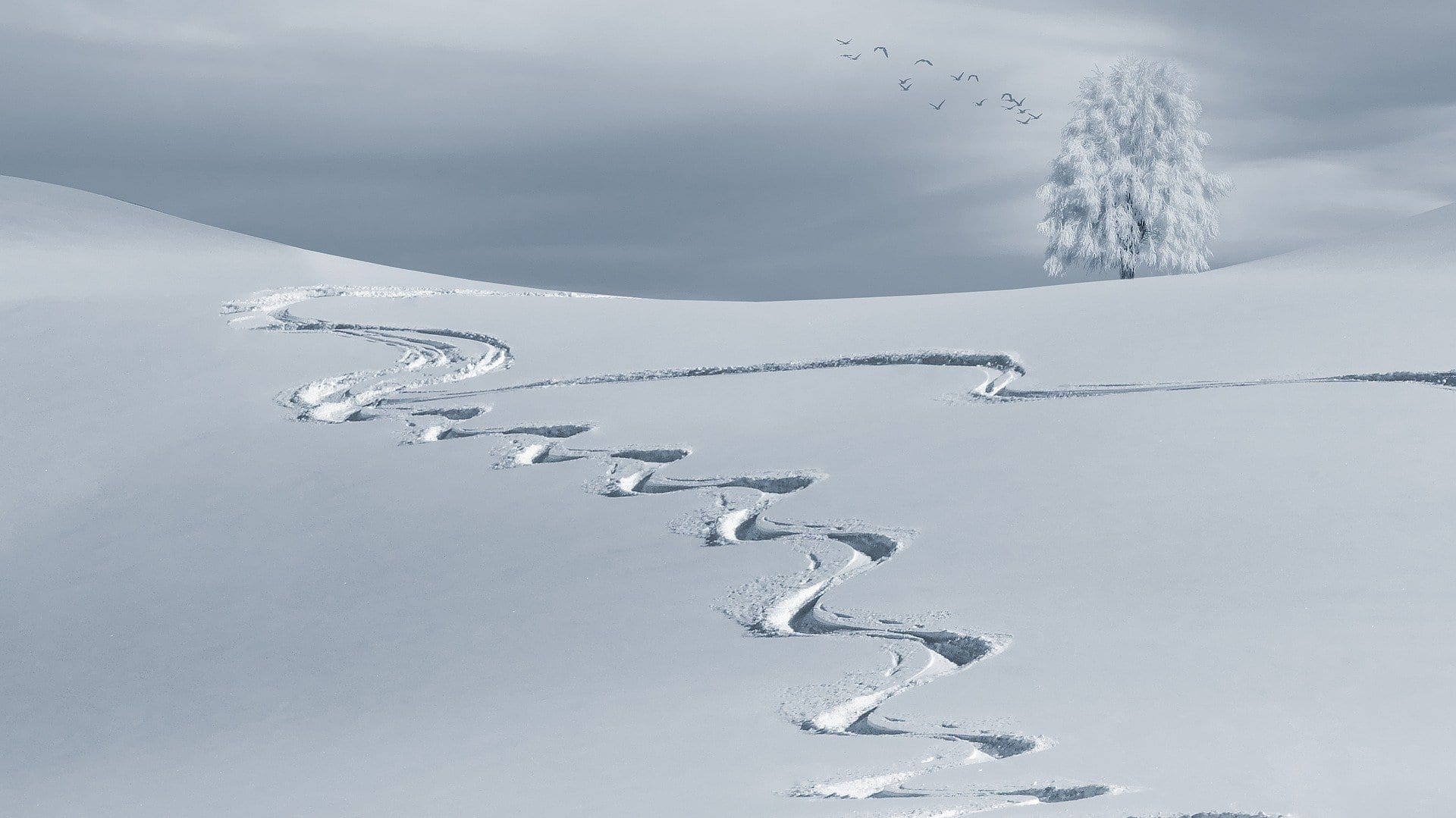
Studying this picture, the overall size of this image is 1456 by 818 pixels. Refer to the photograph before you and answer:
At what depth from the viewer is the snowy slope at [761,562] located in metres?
6.32

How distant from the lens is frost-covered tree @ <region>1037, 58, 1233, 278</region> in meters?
30.8

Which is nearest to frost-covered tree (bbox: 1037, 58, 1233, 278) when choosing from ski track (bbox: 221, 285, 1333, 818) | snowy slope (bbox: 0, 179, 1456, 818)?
snowy slope (bbox: 0, 179, 1456, 818)

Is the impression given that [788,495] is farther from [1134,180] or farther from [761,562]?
[1134,180]

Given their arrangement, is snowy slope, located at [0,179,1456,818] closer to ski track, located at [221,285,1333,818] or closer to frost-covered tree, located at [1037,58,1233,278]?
ski track, located at [221,285,1333,818]

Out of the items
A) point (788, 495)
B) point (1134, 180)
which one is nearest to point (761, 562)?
point (788, 495)

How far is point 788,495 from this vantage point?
995 centimetres

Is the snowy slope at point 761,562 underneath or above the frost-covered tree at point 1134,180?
underneath

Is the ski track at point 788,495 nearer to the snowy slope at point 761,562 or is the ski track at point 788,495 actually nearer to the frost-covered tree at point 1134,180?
the snowy slope at point 761,562

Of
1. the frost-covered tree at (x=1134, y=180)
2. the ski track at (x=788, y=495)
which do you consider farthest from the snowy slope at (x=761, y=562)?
the frost-covered tree at (x=1134, y=180)

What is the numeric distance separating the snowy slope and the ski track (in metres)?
0.04

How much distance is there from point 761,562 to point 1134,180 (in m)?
24.2

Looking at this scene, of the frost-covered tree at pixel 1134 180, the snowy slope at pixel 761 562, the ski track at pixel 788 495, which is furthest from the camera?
the frost-covered tree at pixel 1134 180

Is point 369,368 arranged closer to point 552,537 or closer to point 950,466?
point 552,537

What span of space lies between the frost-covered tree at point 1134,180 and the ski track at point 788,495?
1763 cm
